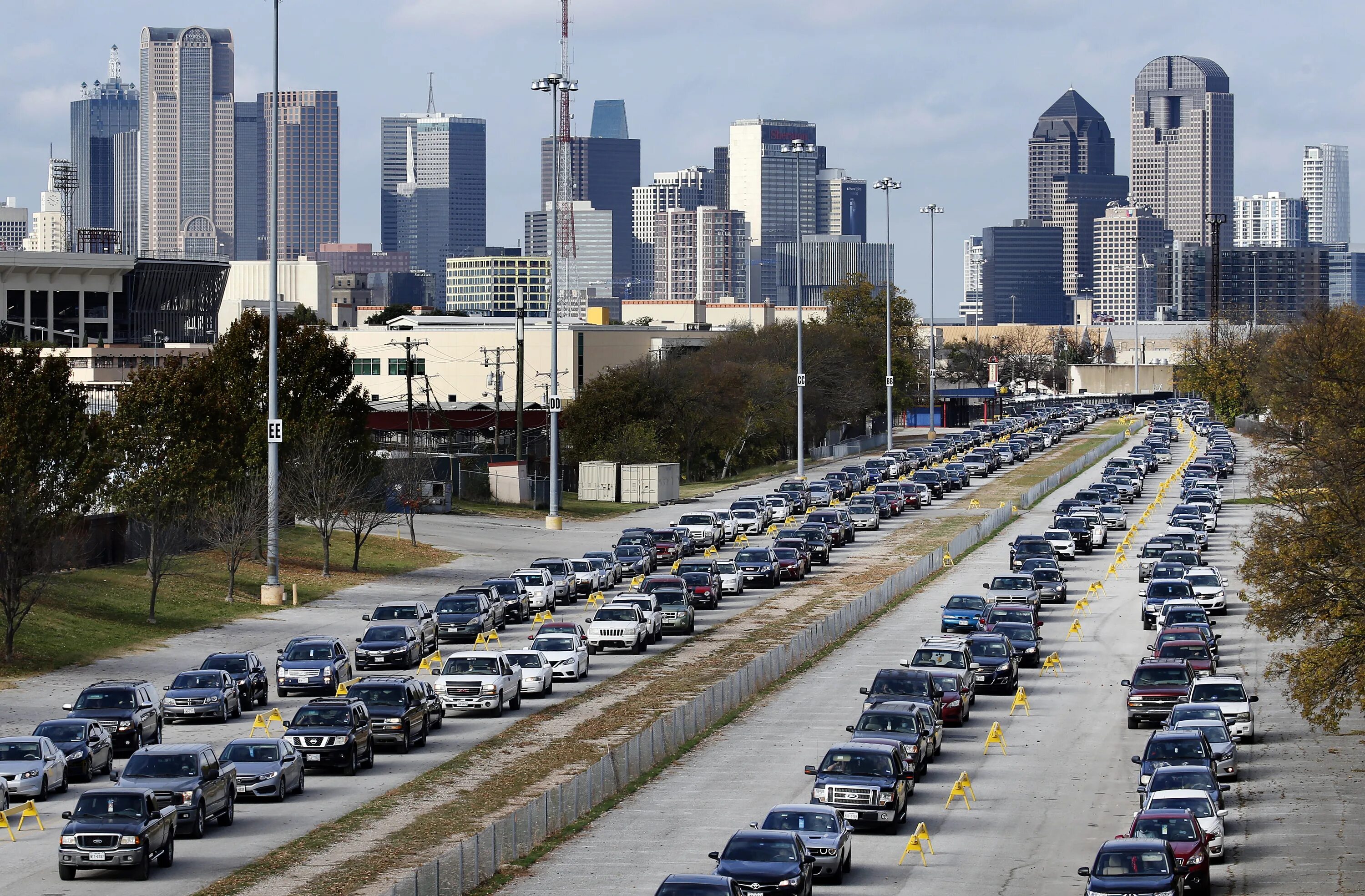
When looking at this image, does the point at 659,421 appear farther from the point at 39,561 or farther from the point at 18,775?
the point at 18,775

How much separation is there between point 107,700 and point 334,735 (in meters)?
5.13

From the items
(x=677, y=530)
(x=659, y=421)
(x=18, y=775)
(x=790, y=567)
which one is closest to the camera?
(x=18, y=775)

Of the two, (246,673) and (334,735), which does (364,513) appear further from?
(334,735)

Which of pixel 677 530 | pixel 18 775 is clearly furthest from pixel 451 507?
pixel 18 775

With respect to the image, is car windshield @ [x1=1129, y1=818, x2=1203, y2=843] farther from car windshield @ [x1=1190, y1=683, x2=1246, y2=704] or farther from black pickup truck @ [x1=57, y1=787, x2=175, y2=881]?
black pickup truck @ [x1=57, y1=787, x2=175, y2=881]

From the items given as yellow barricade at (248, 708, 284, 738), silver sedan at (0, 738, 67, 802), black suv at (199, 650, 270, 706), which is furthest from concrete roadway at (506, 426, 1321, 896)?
black suv at (199, 650, 270, 706)

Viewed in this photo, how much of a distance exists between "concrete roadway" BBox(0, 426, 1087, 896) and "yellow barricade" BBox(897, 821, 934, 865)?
28.4 feet

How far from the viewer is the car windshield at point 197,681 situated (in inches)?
1526

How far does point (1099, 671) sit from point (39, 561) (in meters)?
25.0

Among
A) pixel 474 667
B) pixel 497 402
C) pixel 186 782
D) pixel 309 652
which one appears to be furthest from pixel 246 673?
pixel 497 402

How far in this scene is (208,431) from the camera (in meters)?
59.4

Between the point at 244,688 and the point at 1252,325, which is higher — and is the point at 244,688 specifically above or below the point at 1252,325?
below

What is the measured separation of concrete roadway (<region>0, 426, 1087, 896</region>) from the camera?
88.9ft

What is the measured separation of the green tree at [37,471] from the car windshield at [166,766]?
58.1 ft
